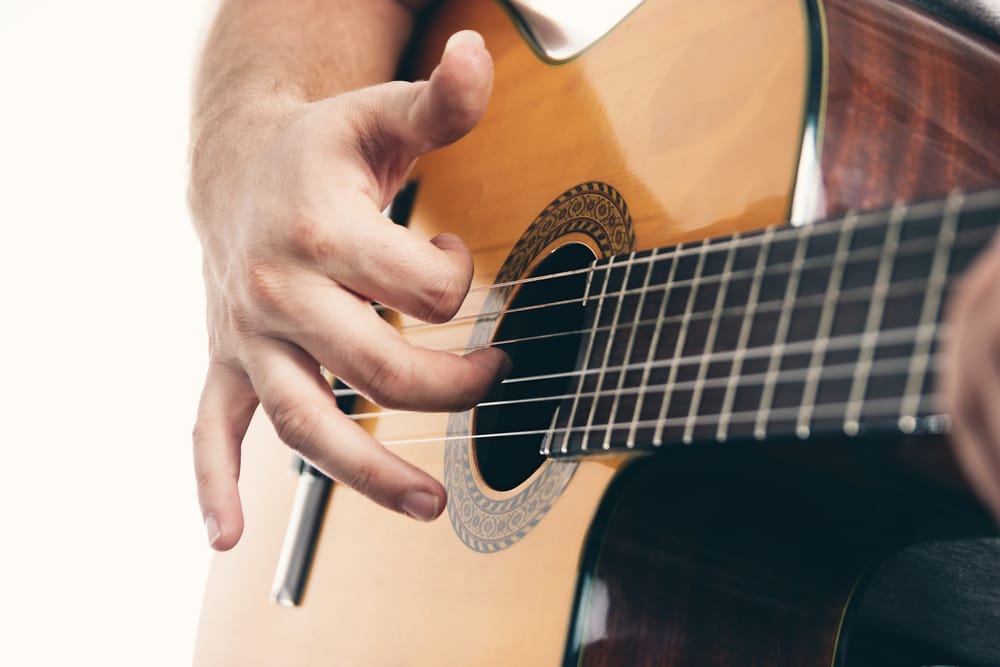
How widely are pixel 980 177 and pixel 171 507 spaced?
6.95 feet

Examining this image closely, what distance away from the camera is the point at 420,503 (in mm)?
712

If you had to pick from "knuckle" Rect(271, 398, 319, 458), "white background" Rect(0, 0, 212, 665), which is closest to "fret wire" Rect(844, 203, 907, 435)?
"knuckle" Rect(271, 398, 319, 458)

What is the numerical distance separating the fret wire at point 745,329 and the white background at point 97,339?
2.01m

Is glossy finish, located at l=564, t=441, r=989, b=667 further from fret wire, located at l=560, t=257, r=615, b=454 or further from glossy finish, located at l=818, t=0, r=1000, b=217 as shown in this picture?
glossy finish, located at l=818, t=0, r=1000, b=217

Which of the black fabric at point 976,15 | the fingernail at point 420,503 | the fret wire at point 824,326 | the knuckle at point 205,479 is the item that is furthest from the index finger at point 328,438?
the black fabric at point 976,15

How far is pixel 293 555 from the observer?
103cm

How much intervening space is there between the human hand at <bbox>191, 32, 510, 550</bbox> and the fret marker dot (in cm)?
38

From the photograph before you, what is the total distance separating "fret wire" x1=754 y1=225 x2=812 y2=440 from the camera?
477mm

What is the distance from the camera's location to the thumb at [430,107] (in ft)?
2.17

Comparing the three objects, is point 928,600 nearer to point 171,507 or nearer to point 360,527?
point 360,527

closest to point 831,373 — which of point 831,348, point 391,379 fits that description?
point 831,348

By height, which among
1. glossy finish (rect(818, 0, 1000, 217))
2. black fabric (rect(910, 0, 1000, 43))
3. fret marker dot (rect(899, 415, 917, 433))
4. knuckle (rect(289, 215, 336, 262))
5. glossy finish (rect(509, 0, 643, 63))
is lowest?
fret marker dot (rect(899, 415, 917, 433))

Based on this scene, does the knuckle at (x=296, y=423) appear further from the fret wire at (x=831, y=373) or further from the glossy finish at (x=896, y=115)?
the glossy finish at (x=896, y=115)

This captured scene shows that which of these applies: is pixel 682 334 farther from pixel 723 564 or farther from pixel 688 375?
pixel 723 564
